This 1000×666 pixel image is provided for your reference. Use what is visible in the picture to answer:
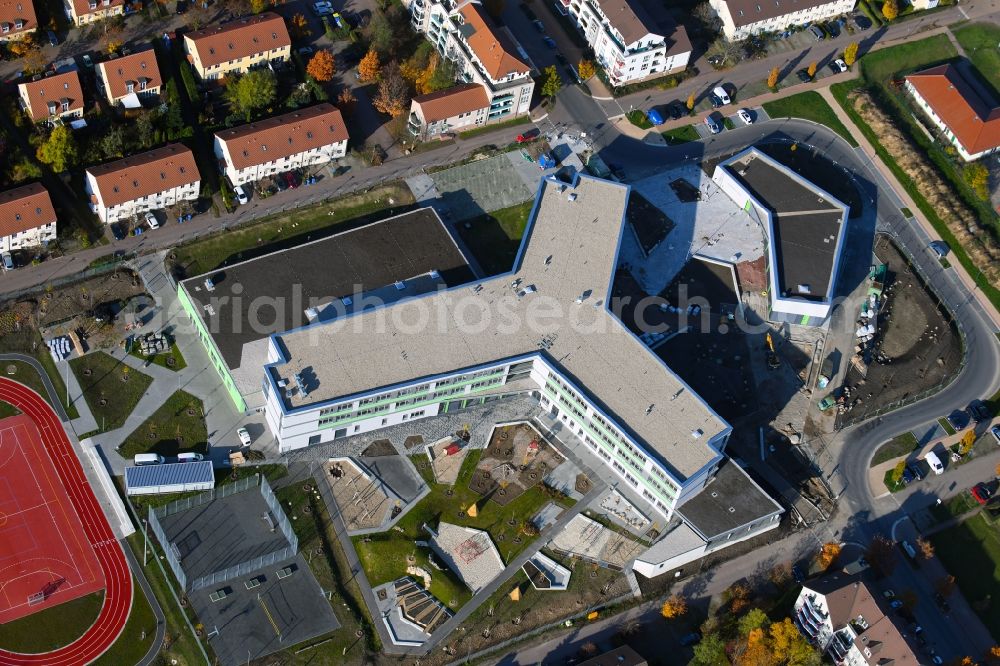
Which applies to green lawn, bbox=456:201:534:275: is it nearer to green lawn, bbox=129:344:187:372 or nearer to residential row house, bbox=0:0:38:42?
green lawn, bbox=129:344:187:372

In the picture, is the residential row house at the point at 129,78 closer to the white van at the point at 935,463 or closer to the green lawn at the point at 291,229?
the green lawn at the point at 291,229

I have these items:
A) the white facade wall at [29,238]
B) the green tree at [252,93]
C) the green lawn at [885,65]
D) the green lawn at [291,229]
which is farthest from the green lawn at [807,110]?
the white facade wall at [29,238]

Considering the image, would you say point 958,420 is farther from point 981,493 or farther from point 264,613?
point 264,613

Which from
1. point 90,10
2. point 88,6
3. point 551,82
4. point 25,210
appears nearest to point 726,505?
point 551,82

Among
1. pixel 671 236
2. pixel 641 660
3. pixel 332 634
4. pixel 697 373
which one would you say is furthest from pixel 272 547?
pixel 671 236

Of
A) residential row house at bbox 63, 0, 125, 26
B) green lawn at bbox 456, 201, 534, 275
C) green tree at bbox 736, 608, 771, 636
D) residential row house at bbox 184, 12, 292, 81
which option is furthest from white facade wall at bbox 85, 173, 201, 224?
green tree at bbox 736, 608, 771, 636

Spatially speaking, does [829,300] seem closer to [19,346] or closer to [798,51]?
[798,51]
